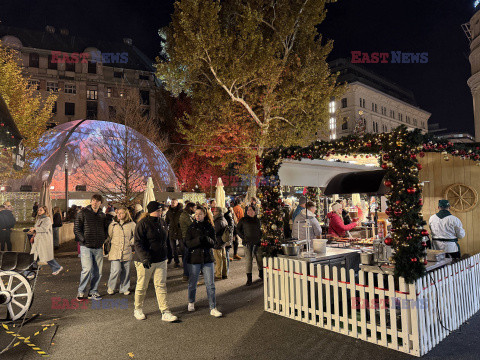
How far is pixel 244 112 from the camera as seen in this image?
20.4m

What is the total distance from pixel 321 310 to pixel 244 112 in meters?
16.1

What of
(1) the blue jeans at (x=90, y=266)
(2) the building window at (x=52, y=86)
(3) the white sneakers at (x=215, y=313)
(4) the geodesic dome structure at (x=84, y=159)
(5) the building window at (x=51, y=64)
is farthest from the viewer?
(5) the building window at (x=51, y=64)

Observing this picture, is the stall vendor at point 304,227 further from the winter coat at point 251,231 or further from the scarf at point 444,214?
the scarf at point 444,214

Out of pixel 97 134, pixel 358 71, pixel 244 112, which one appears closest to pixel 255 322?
pixel 244 112

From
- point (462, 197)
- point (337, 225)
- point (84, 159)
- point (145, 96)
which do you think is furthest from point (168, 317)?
point (145, 96)

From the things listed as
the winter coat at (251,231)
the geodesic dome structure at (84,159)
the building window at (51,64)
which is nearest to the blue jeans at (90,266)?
the winter coat at (251,231)

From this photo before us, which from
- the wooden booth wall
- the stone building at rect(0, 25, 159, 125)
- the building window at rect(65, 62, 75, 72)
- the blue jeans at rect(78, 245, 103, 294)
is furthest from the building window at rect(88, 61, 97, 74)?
the wooden booth wall

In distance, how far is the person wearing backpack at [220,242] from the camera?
868cm

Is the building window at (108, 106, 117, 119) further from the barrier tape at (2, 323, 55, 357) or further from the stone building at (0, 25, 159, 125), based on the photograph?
the barrier tape at (2, 323, 55, 357)

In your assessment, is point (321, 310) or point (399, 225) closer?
point (399, 225)

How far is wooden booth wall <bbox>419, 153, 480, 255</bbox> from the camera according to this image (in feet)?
31.0

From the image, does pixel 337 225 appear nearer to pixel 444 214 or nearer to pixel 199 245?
pixel 444 214

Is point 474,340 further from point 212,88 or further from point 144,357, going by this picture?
point 212,88

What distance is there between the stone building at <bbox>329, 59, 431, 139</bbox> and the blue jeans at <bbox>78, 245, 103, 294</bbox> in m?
44.9
